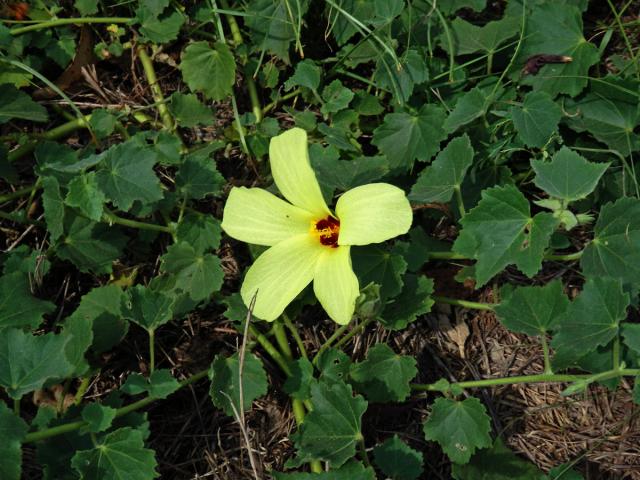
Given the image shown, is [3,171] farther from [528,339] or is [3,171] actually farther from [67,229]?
[528,339]

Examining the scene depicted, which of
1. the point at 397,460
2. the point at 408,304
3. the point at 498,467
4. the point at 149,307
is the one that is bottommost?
the point at 498,467

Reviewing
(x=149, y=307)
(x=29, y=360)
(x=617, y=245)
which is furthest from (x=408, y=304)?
(x=29, y=360)

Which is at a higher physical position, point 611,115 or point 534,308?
point 611,115

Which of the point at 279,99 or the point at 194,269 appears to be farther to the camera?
the point at 279,99

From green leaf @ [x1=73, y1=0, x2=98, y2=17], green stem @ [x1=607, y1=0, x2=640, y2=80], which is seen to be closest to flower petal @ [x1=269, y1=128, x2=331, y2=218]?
green leaf @ [x1=73, y1=0, x2=98, y2=17]

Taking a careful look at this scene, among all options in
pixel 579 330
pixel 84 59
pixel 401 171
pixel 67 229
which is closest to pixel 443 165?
pixel 401 171

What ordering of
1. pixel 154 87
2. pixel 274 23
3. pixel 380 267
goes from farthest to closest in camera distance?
pixel 154 87 < pixel 274 23 < pixel 380 267

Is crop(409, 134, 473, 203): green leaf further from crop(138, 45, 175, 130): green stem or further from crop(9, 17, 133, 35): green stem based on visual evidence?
crop(9, 17, 133, 35): green stem

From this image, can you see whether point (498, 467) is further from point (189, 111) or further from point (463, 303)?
point (189, 111)
